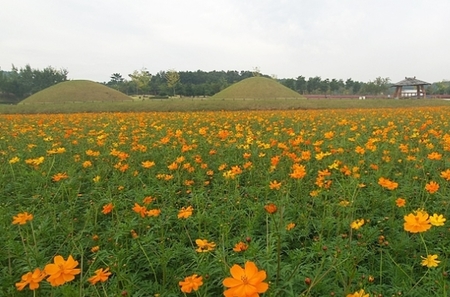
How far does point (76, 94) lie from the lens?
3459 cm

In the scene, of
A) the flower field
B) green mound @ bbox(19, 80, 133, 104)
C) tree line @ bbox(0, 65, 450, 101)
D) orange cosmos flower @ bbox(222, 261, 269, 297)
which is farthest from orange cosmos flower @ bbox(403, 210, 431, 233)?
tree line @ bbox(0, 65, 450, 101)

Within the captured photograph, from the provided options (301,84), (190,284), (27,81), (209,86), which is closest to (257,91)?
(209,86)

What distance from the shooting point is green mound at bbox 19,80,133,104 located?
32594 millimetres

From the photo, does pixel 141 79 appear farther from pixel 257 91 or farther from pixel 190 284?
pixel 190 284

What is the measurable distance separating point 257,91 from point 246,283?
37.8 m

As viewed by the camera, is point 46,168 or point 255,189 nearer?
point 255,189

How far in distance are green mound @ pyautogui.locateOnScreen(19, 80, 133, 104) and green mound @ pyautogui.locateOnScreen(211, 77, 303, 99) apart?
1174cm

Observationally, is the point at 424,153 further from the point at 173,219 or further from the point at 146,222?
the point at 146,222

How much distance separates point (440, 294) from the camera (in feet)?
3.91

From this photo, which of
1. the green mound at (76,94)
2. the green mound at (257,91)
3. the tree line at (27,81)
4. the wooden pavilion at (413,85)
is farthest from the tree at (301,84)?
the tree line at (27,81)

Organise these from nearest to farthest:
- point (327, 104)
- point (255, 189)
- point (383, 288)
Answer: point (383, 288) → point (255, 189) → point (327, 104)

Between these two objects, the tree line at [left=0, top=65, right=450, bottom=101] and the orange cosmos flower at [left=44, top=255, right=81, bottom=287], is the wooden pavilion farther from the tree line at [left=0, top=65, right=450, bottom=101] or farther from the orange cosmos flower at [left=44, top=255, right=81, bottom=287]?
the orange cosmos flower at [left=44, top=255, right=81, bottom=287]

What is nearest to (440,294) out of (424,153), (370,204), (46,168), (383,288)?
(383,288)

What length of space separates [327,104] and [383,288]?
19.4 m
